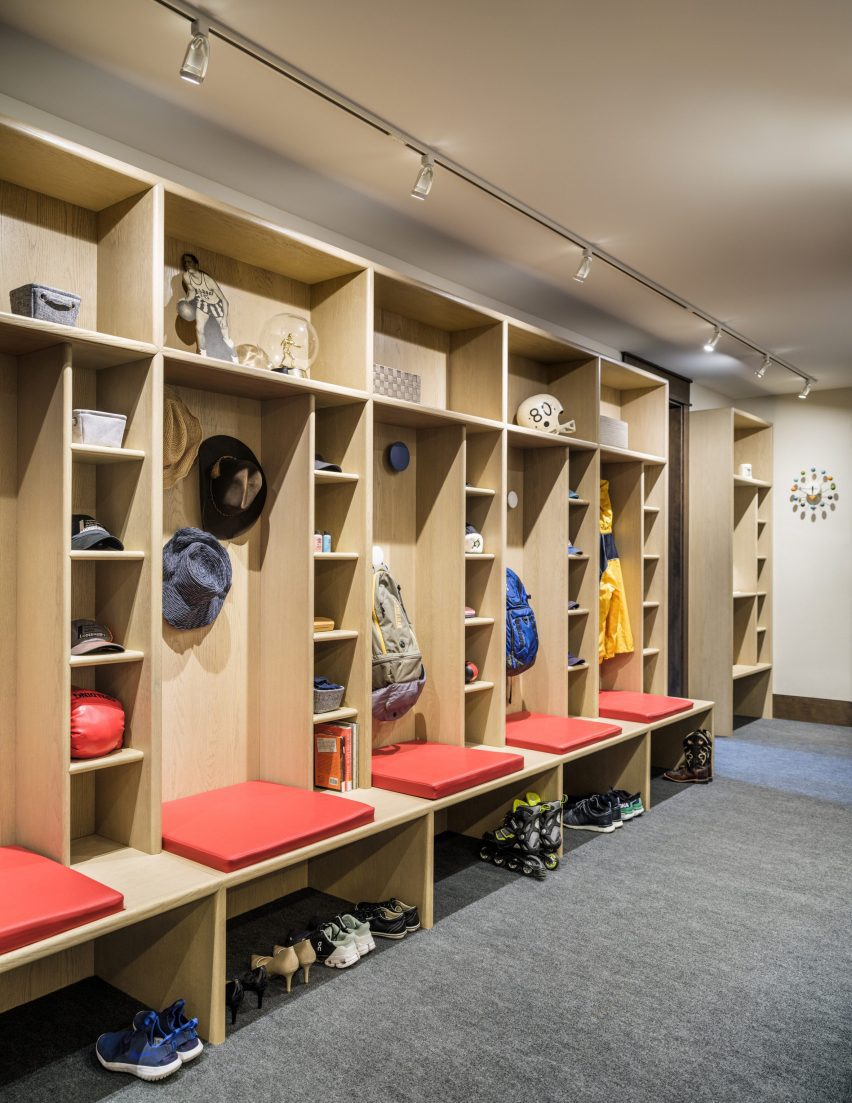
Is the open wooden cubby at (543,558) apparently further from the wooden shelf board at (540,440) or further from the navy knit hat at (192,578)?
the navy knit hat at (192,578)

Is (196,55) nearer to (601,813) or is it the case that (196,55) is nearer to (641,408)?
(601,813)

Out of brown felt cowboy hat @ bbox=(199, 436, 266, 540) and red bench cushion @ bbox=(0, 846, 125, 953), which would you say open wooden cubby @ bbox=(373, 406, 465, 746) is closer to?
brown felt cowboy hat @ bbox=(199, 436, 266, 540)

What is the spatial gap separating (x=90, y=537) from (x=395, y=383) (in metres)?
1.59

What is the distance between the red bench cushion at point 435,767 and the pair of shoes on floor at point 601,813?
2.50 ft

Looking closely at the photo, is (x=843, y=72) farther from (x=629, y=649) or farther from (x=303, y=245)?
(x=629, y=649)

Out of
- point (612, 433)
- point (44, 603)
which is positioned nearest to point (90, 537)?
point (44, 603)

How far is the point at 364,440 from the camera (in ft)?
10.9

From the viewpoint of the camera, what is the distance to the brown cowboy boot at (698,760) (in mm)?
5219

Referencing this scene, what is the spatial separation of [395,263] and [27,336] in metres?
2.17

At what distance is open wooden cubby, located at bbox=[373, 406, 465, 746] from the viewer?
387 centimetres

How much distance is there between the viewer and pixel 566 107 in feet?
9.15

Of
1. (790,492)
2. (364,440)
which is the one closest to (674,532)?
(790,492)

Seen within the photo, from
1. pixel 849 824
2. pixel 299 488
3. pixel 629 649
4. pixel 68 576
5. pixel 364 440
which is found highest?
pixel 364 440

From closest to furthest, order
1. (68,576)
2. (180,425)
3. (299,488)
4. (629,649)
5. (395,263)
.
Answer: (68,576) → (180,425) → (299,488) → (395,263) → (629,649)
